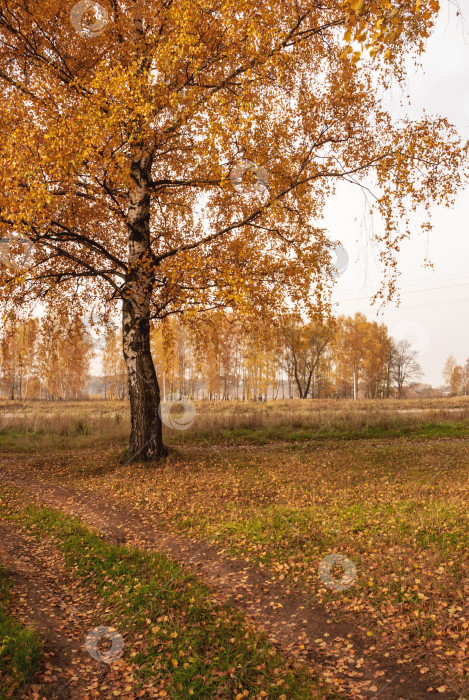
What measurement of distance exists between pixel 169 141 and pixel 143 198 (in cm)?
183

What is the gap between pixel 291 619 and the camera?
5367 millimetres

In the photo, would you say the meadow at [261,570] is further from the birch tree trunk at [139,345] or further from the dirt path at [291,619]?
the birch tree trunk at [139,345]

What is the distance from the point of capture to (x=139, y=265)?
43.5 ft

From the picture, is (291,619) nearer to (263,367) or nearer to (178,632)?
(178,632)

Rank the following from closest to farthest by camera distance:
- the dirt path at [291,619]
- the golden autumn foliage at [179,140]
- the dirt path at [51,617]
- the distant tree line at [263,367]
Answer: the dirt path at [291,619], the dirt path at [51,617], the golden autumn foliage at [179,140], the distant tree line at [263,367]

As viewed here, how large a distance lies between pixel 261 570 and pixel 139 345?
327 inches

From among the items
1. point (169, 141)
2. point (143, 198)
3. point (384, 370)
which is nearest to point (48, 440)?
point (143, 198)

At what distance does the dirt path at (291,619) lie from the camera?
419 centimetres

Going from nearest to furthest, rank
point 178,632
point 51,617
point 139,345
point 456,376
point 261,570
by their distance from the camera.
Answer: point 178,632 < point 51,617 < point 261,570 < point 139,345 < point 456,376

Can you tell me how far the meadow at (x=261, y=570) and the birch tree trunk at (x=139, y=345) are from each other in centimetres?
77

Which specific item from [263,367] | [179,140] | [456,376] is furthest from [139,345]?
[456,376]

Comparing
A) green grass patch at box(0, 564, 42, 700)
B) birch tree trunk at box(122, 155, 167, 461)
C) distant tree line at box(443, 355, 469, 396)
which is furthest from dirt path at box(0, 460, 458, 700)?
distant tree line at box(443, 355, 469, 396)

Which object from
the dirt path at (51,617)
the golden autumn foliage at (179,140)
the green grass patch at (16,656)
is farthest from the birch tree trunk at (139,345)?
the green grass patch at (16,656)

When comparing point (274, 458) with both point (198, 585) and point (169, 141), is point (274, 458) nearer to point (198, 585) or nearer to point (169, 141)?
point (198, 585)
